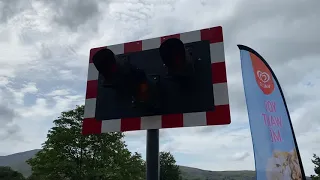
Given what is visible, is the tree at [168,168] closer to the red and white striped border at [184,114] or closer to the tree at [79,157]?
the tree at [79,157]

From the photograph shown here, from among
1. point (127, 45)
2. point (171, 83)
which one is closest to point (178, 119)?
point (171, 83)

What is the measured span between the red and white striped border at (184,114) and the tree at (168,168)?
5274 centimetres

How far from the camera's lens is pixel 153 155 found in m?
2.21

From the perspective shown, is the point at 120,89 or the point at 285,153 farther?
the point at 285,153

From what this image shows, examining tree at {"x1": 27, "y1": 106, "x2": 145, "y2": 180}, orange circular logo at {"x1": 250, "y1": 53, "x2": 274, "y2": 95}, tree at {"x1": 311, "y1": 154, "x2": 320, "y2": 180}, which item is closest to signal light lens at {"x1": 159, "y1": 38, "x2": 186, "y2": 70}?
orange circular logo at {"x1": 250, "y1": 53, "x2": 274, "y2": 95}

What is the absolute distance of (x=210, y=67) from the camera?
8.00 ft

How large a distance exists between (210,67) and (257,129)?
13.2ft

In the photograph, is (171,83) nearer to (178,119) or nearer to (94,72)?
(178,119)

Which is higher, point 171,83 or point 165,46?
point 165,46

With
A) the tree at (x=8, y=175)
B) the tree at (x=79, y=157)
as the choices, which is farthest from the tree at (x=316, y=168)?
the tree at (x=8, y=175)

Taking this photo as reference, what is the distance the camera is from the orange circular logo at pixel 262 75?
6.68 m

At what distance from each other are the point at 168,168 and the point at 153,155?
5473cm

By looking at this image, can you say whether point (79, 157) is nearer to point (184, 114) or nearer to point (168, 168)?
point (184, 114)

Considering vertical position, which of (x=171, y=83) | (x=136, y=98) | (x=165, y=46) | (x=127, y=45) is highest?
(x=127, y=45)
